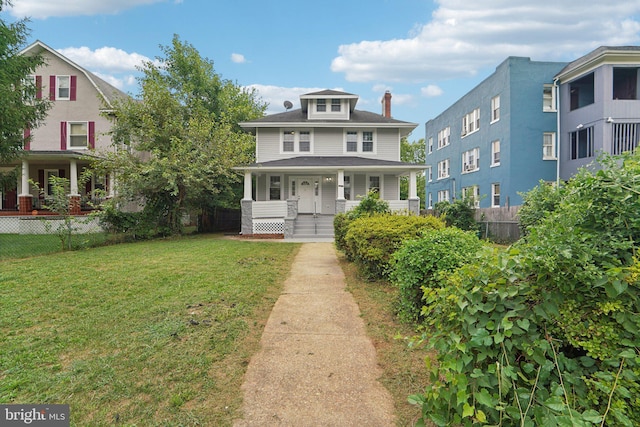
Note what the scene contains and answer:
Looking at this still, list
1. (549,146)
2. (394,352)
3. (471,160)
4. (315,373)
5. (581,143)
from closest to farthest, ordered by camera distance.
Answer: (315,373) → (394,352) → (581,143) → (549,146) → (471,160)

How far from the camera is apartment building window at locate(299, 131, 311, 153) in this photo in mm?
19531

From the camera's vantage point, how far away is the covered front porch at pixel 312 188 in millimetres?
16656

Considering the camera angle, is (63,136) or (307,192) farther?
(63,136)

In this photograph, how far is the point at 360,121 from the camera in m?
19.3

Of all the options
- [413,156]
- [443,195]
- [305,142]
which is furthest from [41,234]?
[413,156]

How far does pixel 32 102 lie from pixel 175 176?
306 inches

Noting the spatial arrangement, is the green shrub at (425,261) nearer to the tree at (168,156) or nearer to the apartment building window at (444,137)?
the tree at (168,156)

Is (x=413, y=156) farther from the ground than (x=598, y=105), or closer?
farther from the ground

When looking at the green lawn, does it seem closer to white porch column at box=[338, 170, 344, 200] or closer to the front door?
white porch column at box=[338, 170, 344, 200]

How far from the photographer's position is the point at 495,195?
20.7 metres

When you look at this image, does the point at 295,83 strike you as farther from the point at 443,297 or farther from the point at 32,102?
the point at 443,297

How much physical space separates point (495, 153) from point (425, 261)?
1973cm

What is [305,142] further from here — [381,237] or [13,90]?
[381,237]

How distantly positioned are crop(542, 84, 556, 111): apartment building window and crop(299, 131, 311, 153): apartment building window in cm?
1312
